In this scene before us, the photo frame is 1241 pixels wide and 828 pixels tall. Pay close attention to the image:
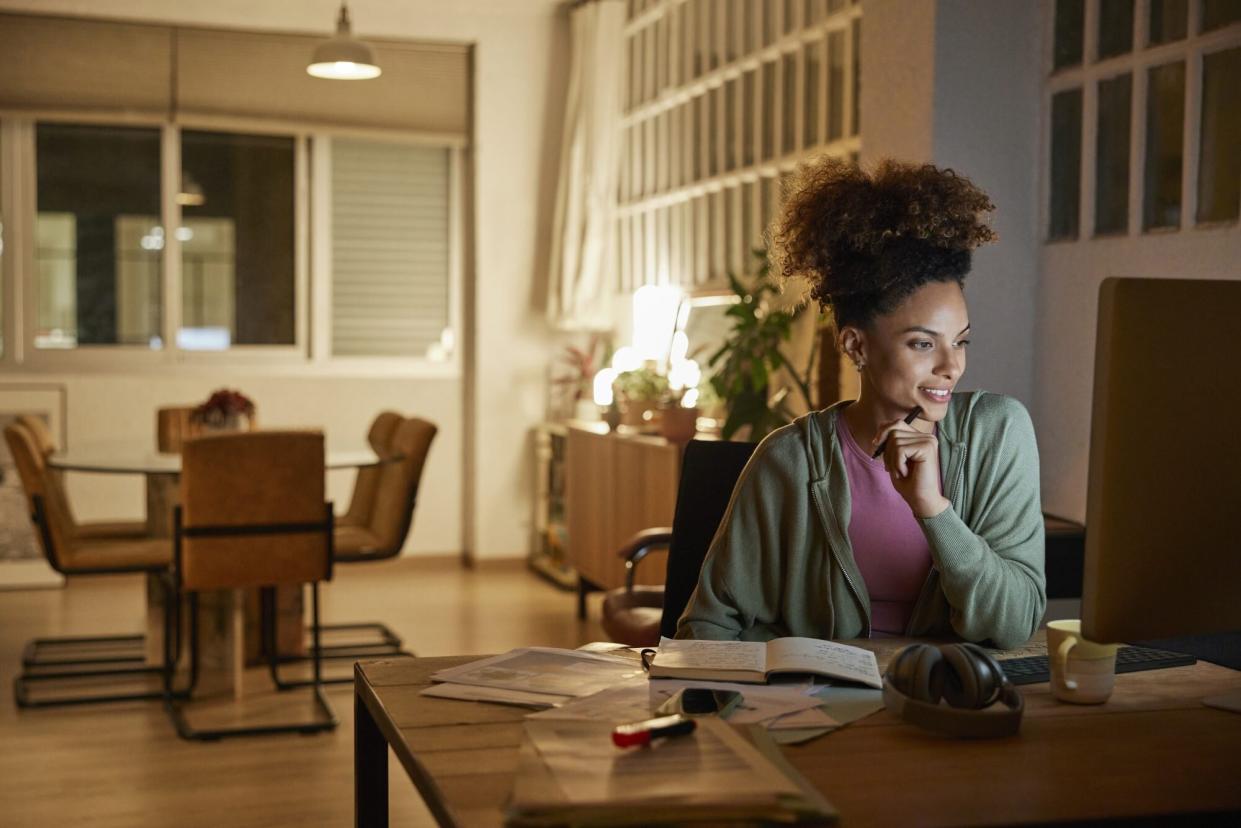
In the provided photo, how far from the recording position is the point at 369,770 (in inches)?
68.7

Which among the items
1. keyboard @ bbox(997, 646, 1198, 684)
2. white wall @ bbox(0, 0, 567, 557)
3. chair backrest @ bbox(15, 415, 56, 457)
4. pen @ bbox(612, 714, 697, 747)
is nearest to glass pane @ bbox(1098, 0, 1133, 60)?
keyboard @ bbox(997, 646, 1198, 684)

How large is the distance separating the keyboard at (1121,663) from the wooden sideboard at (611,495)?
10.8 feet

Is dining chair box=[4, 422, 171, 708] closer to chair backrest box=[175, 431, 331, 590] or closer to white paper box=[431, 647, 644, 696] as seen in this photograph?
chair backrest box=[175, 431, 331, 590]

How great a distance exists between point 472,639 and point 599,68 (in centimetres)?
295

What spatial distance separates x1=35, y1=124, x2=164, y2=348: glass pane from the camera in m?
6.98

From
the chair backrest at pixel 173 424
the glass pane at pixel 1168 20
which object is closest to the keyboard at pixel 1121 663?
the glass pane at pixel 1168 20

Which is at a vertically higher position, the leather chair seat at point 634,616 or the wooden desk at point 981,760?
the wooden desk at point 981,760

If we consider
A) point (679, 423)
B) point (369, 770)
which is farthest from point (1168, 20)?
point (679, 423)

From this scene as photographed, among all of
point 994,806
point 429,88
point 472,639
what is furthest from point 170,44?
point 994,806

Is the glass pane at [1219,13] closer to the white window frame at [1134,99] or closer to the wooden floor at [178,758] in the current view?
the white window frame at [1134,99]

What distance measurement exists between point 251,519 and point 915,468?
9.46ft

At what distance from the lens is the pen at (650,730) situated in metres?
1.27

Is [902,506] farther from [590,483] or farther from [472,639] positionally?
[590,483]

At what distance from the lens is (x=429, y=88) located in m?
7.25
